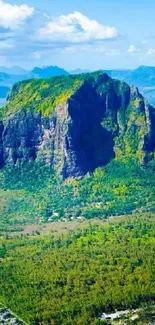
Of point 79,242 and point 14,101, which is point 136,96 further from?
point 79,242

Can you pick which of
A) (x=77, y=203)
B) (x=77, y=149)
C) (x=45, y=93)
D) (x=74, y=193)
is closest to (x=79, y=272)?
(x=77, y=203)

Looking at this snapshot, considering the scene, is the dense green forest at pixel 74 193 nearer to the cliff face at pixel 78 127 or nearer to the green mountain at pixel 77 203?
the green mountain at pixel 77 203

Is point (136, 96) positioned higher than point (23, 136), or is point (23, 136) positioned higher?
point (136, 96)

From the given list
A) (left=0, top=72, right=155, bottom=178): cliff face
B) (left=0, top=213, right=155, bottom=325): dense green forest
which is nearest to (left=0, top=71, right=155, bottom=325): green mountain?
(left=0, top=213, right=155, bottom=325): dense green forest

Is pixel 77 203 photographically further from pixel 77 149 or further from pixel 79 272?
pixel 79 272

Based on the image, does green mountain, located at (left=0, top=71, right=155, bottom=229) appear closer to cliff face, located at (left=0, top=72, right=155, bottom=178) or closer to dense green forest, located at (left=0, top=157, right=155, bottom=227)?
cliff face, located at (left=0, top=72, right=155, bottom=178)

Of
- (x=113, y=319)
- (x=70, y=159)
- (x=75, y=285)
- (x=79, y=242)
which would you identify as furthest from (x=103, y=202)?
(x=113, y=319)
